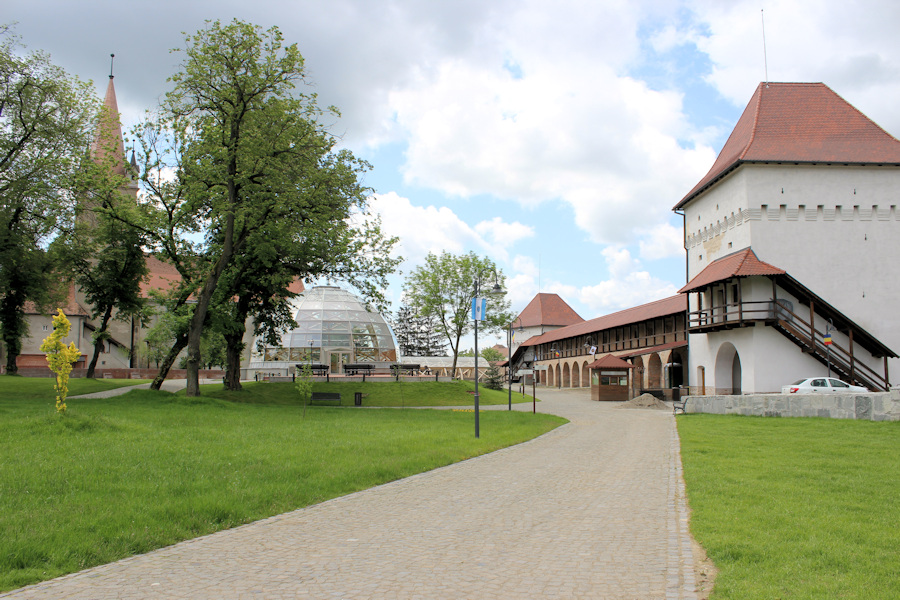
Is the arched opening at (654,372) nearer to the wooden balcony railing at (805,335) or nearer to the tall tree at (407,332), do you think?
the wooden balcony railing at (805,335)

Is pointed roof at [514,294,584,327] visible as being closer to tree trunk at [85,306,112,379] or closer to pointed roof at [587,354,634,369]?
pointed roof at [587,354,634,369]

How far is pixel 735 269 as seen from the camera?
3094 cm

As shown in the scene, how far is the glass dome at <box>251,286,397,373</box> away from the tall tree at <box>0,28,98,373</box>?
2417 centimetres

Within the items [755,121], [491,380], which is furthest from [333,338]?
[755,121]

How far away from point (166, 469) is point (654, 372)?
40458 millimetres

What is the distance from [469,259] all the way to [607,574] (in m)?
51.9

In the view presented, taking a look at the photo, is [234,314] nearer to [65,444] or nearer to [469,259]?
[65,444]

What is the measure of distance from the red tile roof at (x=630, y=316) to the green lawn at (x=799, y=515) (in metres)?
28.2

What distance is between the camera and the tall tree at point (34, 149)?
2406 cm

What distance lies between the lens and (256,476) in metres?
9.52

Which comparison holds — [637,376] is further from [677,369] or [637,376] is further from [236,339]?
[236,339]

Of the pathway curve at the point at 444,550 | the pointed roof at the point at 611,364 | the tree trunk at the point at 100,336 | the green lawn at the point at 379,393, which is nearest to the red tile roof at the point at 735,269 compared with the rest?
the pointed roof at the point at 611,364

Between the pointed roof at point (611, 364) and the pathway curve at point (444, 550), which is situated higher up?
the pointed roof at point (611, 364)

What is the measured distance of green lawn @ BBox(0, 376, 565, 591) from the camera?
6.22m
